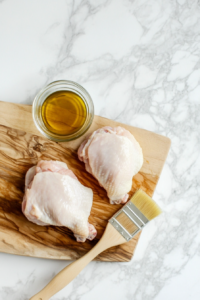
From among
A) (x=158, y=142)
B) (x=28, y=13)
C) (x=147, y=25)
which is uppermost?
(x=147, y=25)

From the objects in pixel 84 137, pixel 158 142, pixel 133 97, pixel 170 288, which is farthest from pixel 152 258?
pixel 133 97

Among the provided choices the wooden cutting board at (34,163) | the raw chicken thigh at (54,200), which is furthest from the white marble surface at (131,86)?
the raw chicken thigh at (54,200)

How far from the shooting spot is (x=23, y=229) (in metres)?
1.34

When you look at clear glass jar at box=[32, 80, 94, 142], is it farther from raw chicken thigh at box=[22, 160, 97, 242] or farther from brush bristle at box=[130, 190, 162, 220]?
brush bristle at box=[130, 190, 162, 220]

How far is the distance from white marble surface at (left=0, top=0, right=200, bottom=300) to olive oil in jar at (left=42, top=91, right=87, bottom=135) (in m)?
0.13

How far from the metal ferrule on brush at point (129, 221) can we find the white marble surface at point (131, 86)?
7.6 inches

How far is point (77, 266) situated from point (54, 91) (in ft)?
2.75

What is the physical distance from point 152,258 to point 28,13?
57.4 inches

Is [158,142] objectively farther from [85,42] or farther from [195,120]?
[85,42]

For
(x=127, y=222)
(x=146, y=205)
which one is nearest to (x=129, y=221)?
(x=127, y=222)

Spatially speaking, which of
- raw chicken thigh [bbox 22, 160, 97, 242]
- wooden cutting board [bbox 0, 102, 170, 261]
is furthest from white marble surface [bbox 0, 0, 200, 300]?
raw chicken thigh [bbox 22, 160, 97, 242]

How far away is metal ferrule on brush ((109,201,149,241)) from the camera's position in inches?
52.1

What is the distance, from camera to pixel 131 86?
1476 millimetres

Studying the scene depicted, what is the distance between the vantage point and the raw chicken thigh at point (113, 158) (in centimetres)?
127
